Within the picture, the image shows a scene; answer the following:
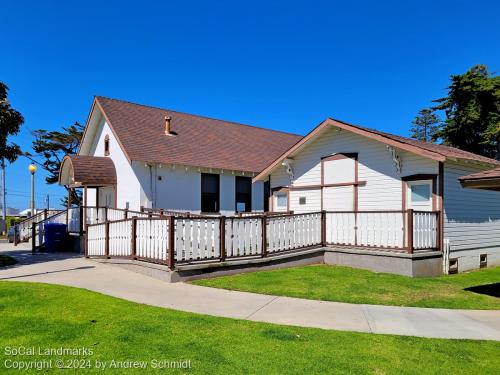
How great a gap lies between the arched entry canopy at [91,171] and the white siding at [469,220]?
1431 cm

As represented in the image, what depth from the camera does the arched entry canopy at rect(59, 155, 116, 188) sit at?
18578 mm

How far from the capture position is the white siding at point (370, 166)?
12876 millimetres

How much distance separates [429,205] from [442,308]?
516cm

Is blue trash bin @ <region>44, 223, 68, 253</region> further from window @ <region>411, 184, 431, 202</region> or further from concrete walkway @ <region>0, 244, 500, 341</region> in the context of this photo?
window @ <region>411, 184, 431, 202</region>

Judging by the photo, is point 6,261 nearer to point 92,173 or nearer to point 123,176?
point 92,173

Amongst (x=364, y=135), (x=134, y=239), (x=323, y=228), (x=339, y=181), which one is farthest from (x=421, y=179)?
(x=134, y=239)

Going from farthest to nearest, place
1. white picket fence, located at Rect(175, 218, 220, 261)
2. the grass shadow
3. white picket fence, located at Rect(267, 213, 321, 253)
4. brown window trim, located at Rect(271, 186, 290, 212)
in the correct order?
brown window trim, located at Rect(271, 186, 290, 212) → white picket fence, located at Rect(267, 213, 321, 253) → white picket fence, located at Rect(175, 218, 220, 261) → the grass shadow

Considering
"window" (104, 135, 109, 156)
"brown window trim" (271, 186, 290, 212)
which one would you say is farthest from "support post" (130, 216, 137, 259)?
"window" (104, 135, 109, 156)

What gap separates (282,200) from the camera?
17406mm

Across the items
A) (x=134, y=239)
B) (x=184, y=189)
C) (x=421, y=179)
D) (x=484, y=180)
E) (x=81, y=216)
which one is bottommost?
(x=134, y=239)

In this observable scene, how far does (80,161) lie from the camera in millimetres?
19141

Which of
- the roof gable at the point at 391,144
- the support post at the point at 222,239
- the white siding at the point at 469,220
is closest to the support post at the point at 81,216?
the roof gable at the point at 391,144

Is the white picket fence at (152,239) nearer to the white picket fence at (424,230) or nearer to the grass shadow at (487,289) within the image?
the white picket fence at (424,230)

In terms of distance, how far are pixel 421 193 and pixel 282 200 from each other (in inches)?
241
